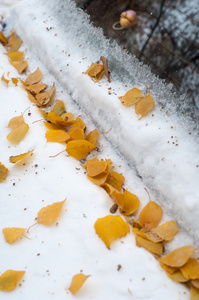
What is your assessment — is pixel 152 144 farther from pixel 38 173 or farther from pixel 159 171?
pixel 38 173

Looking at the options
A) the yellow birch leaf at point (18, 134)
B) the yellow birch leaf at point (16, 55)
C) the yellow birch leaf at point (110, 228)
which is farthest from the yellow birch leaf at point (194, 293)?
the yellow birch leaf at point (16, 55)

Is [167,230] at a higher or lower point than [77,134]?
lower

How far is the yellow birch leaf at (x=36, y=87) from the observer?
1.52 metres

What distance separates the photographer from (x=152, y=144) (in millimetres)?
1159

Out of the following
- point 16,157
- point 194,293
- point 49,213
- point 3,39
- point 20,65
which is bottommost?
point 194,293

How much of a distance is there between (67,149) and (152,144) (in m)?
0.32

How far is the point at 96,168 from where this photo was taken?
117 centimetres

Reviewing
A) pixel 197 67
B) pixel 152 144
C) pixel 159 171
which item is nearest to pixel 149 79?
pixel 197 67

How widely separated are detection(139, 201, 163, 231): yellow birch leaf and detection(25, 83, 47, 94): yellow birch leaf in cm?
79

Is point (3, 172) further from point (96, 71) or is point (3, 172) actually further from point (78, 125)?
point (96, 71)

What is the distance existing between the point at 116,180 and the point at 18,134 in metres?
0.46

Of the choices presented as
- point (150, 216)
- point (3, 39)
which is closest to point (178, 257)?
point (150, 216)

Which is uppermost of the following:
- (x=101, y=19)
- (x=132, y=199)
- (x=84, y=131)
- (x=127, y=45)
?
(x=101, y=19)

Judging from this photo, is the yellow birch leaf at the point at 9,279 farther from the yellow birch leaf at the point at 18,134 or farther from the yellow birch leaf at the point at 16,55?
the yellow birch leaf at the point at 16,55
